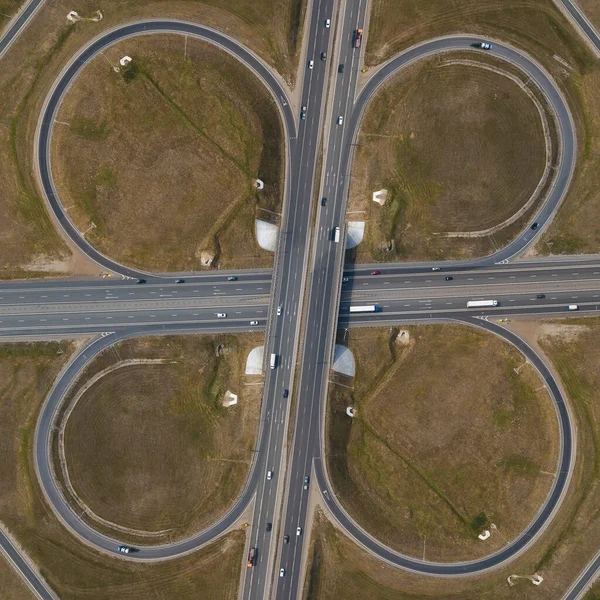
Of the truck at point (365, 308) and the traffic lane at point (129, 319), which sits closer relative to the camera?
the traffic lane at point (129, 319)

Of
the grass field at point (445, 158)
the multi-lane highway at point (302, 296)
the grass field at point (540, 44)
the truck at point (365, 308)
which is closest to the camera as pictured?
the multi-lane highway at point (302, 296)

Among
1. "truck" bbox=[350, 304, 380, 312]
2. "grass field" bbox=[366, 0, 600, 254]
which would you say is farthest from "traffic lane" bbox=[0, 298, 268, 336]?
"grass field" bbox=[366, 0, 600, 254]

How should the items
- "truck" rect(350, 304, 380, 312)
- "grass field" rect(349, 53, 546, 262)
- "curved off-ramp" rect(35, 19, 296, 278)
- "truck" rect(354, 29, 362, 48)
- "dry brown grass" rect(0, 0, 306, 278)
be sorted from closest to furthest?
"dry brown grass" rect(0, 0, 306, 278) → "curved off-ramp" rect(35, 19, 296, 278) → "grass field" rect(349, 53, 546, 262) → "truck" rect(350, 304, 380, 312) → "truck" rect(354, 29, 362, 48)

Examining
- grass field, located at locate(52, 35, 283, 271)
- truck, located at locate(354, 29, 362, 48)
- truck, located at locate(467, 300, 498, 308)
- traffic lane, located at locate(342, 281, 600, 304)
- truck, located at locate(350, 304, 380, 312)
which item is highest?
truck, located at locate(354, 29, 362, 48)

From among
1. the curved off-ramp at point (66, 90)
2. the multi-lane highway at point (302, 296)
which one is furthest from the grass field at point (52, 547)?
the curved off-ramp at point (66, 90)

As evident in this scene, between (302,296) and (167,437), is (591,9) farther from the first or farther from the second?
(167,437)

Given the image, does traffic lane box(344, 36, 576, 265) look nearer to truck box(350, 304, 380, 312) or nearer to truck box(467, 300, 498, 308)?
truck box(467, 300, 498, 308)

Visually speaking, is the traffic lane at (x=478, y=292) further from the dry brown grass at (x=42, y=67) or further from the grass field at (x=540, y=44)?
the dry brown grass at (x=42, y=67)
